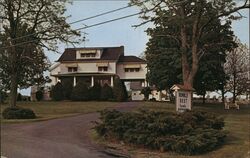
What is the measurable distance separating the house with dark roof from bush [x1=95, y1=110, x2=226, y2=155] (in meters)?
54.0

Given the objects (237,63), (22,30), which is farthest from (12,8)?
(237,63)

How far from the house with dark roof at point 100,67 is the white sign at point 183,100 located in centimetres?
5040

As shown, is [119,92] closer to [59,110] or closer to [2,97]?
[2,97]

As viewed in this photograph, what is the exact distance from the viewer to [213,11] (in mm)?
34344

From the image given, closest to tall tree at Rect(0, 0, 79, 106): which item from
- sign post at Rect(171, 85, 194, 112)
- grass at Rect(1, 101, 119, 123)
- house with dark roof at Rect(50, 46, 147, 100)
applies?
grass at Rect(1, 101, 119, 123)

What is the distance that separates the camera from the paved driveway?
18703 mm

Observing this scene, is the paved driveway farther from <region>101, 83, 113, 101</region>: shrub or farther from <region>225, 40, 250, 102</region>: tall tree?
<region>225, 40, 250, 102</region>: tall tree

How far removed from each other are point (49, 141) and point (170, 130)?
618cm

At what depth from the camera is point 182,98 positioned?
24656 mm

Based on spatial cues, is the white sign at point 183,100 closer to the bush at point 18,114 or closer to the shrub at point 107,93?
the bush at point 18,114

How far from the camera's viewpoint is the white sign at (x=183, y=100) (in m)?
24.2

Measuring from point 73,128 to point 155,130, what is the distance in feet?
32.8

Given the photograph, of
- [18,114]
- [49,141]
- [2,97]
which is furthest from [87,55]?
[49,141]

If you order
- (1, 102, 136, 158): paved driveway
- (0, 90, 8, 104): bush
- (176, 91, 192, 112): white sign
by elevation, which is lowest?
(1, 102, 136, 158): paved driveway
